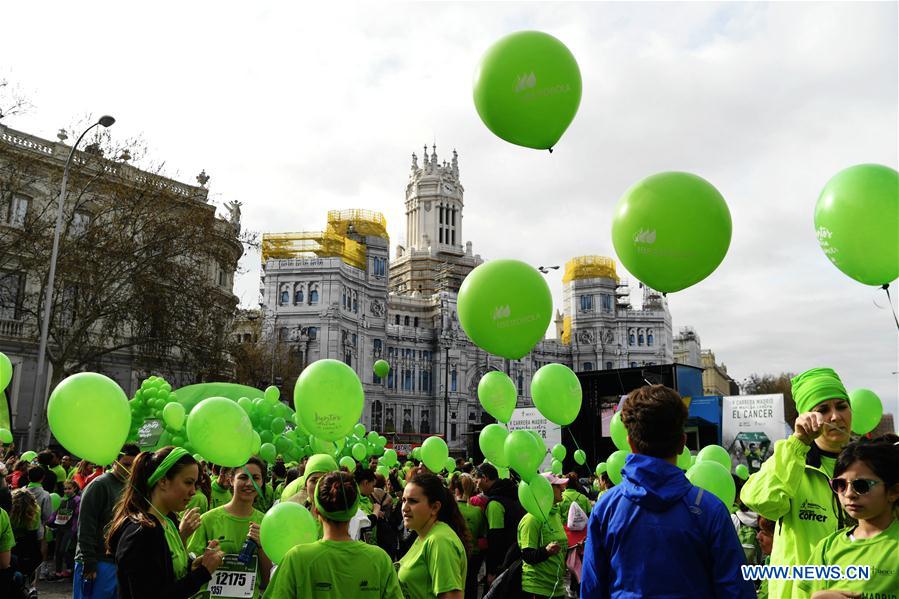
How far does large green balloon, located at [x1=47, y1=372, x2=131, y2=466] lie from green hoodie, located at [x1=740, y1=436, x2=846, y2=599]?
13.6 ft

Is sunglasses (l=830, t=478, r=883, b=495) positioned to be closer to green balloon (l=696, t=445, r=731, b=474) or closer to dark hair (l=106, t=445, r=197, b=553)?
dark hair (l=106, t=445, r=197, b=553)

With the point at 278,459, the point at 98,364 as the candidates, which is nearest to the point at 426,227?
the point at 98,364

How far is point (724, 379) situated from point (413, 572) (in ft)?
451

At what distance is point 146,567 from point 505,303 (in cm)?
314

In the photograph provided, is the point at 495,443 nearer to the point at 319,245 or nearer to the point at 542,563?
the point at 542,563

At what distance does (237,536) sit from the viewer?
4.18 metres

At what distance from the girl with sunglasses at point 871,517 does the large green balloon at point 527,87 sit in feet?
10.5

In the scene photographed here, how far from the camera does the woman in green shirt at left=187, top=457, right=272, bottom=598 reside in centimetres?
404

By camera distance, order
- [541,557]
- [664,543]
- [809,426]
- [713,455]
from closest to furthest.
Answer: [664,543]
[809,426]
[541,557]
[713,455]

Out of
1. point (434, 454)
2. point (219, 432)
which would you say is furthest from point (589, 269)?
point (219, 432)

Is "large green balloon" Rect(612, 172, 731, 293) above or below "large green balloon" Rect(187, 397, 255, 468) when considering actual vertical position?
above

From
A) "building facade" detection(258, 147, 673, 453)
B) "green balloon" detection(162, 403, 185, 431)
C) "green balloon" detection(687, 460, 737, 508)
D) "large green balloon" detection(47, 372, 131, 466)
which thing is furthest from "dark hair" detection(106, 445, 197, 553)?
"building facade" detection(258, 147, 673, 453)

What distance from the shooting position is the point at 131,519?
3344mm

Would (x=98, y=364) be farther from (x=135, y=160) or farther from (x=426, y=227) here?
(x=426, y=227)
